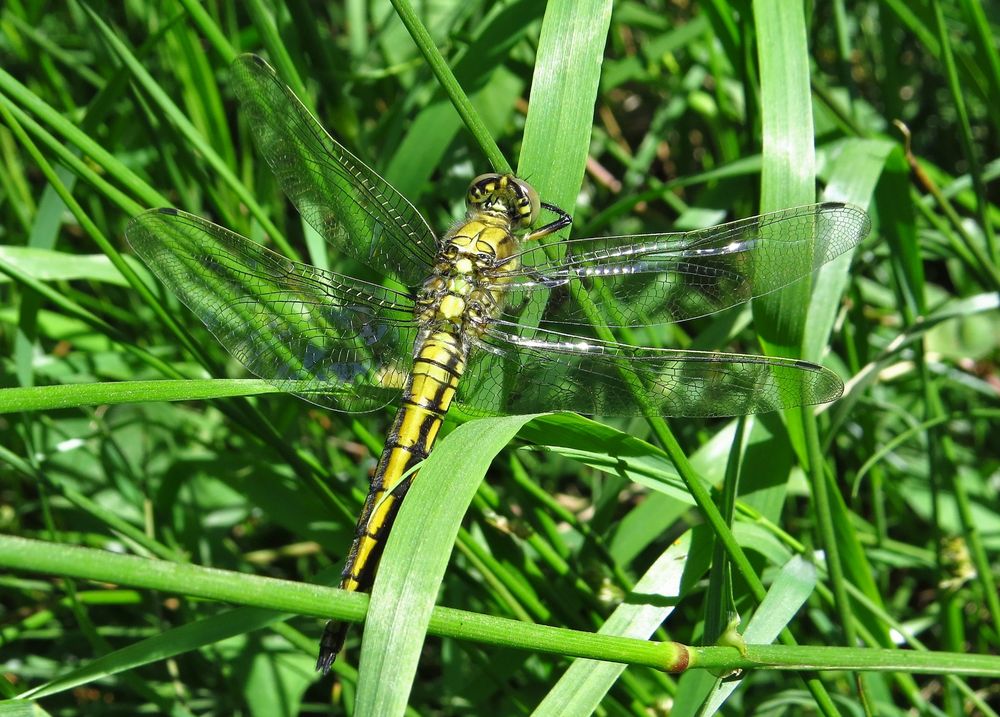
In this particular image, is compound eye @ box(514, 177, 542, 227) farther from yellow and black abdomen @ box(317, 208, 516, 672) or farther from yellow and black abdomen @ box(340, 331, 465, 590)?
yellow and black abdomen @ box(340, 331, 465, 590)

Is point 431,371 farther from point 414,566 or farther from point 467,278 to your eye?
point 414,566

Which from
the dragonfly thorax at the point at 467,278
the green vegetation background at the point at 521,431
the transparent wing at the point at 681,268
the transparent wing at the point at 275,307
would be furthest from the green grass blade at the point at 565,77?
the transparent wing at the point at 275,307

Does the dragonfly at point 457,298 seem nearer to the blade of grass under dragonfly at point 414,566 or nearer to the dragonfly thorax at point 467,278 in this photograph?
the dragonfly thorax at point 467,278

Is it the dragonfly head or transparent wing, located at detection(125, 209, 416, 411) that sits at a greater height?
the dragonfly head

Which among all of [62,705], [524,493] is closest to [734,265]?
[524,493]

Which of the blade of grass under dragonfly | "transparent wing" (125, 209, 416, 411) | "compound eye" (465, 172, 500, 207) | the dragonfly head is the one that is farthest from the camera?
"compound eye" (465, 172, 500, 207)

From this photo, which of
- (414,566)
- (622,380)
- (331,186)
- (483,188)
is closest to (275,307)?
(331,186)

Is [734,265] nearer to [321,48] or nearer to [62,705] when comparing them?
[321,48]

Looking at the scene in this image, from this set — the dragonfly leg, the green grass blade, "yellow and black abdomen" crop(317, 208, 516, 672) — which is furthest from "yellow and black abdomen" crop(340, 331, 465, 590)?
the green grass blade
